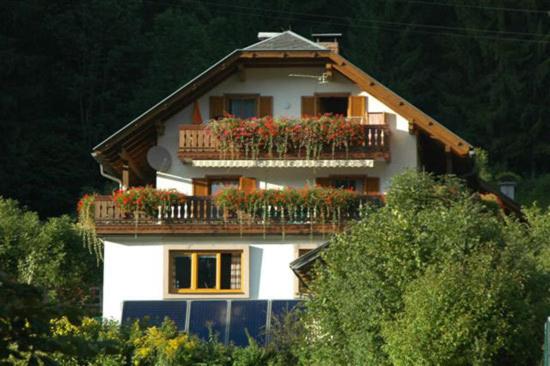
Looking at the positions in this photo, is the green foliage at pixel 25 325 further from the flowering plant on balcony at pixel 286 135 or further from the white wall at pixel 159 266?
the flowering plant on balcony at pixel 286 135

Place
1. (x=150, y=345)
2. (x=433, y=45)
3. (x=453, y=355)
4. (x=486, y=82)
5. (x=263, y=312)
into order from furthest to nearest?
(x=433, y=45)
(x=486, y=82)
(x=263, y=312)
(x=150, y=345)
(x=453, y=355)

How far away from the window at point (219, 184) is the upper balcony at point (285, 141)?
45.2 inches

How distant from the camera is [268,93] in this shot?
37.1 m

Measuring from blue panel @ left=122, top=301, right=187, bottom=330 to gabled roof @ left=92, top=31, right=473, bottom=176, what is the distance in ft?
13.2

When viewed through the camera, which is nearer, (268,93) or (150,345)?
(150,345)

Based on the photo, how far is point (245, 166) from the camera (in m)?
35.8

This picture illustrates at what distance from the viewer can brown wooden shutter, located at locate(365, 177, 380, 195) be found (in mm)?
36500

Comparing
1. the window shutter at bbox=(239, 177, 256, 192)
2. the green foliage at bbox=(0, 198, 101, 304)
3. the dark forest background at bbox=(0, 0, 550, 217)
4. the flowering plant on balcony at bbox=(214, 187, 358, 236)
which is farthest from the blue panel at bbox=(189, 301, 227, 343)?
the dark forest background at bbox=(0, 0, 550, 217)

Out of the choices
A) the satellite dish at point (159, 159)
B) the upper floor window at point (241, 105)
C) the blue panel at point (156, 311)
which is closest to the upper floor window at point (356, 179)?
the upper floor window at point (241, 105)

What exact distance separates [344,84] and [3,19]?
32725 millimetres

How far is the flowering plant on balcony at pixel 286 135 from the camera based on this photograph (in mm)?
35344

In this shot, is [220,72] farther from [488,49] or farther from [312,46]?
[488,49]

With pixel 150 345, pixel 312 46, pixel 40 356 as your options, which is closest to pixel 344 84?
pixel 312 46

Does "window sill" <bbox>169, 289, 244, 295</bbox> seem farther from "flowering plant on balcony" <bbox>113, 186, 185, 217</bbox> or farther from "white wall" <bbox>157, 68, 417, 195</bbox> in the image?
"white wall" <bbox>157, 68, 417, 195</bbox>
